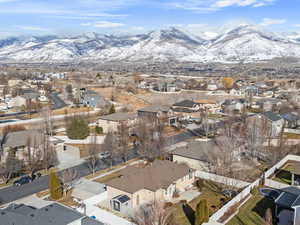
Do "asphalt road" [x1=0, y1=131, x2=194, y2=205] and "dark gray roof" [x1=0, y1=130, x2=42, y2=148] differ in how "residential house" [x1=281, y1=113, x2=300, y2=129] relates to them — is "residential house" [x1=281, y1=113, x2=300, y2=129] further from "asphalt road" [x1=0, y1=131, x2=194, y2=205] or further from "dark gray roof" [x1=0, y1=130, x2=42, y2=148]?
"dark gray roof" [x1=0, y1=130, x2=42, y2=148]

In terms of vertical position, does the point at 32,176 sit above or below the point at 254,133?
below

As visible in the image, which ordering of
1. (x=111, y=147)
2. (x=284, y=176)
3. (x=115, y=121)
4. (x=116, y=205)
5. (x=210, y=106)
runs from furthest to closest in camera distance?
(x=210, y=106) → (x=115, y=121) → (x=111, y=147) → (x=284, y=176) → (x=116, y=205)

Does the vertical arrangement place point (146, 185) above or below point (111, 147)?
below

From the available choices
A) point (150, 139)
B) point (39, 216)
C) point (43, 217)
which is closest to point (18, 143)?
point (150, 139)

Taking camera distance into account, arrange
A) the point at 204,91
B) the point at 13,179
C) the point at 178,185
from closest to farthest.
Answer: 1. the point at 178,185
2. the point at 13,179
3. the point at 204,91

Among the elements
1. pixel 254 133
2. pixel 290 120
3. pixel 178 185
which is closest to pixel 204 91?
pixel 290 120

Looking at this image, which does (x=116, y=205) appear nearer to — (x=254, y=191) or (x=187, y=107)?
(x=254, y=191)

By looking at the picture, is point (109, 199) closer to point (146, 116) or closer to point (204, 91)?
point (146, 116)

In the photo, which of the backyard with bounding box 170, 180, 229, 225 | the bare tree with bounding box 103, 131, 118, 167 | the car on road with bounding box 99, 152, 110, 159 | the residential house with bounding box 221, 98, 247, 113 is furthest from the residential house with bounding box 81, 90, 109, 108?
the backyard with bounding box 170, 180, 229, 225
